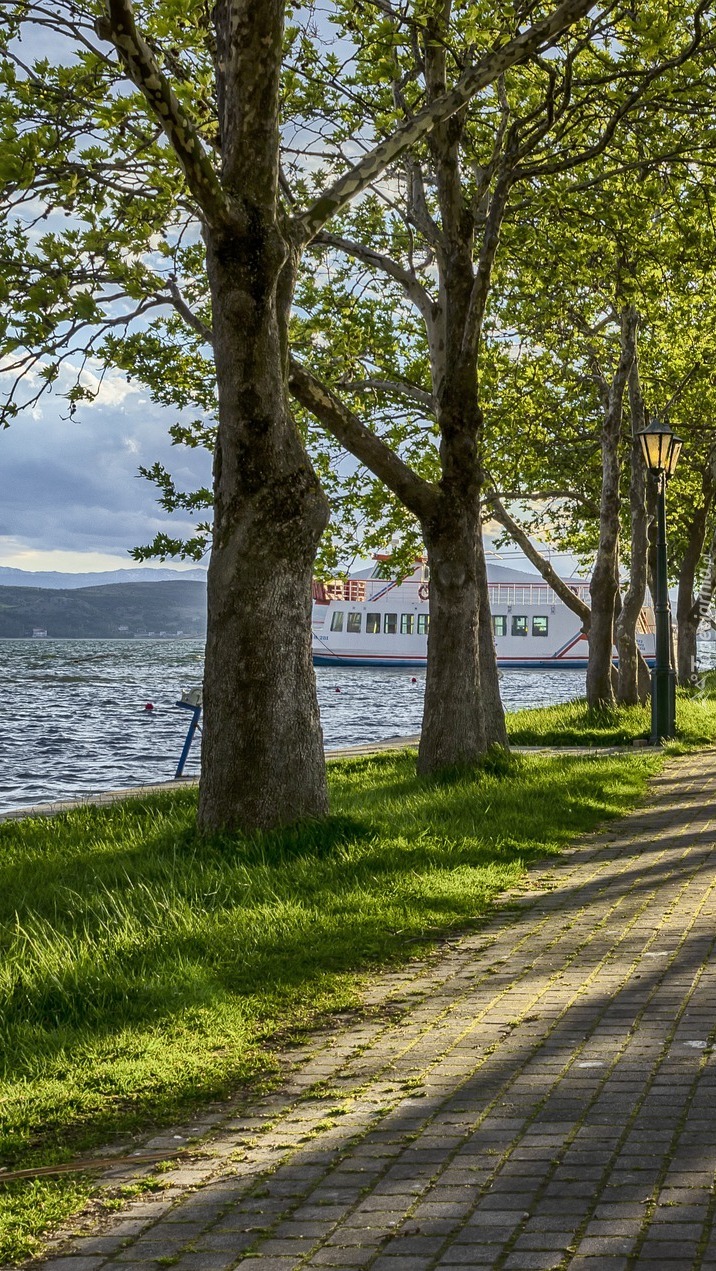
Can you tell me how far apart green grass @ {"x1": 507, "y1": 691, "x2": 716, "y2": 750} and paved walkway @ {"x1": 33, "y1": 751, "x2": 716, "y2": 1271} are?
1236cm

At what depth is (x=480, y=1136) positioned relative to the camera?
427 cm

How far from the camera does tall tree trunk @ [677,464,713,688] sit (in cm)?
3222

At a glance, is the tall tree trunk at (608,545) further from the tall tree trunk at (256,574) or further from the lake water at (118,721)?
the tall tree trunk at (256,574)

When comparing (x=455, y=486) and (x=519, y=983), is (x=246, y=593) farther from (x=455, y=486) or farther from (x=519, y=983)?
(x=455, y=486)

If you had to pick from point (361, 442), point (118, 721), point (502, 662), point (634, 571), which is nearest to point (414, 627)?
point (502, 662)

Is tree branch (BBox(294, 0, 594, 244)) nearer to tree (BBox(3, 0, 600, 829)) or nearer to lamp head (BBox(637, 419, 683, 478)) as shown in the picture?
tree (BBox(3, 0, 600, 829))

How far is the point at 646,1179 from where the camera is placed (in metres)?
3.84

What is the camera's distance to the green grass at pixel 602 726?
20.4 meters

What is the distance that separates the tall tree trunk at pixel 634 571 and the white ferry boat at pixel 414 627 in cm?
7225

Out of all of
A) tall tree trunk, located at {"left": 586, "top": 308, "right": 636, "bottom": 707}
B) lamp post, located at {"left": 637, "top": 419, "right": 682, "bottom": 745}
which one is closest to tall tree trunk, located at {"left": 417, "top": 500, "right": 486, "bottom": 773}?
lamp post, located at {"left": 637, "top": 419, "right": 682, "bottom": 745}

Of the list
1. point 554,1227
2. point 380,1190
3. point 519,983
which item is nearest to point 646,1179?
point 554,1227

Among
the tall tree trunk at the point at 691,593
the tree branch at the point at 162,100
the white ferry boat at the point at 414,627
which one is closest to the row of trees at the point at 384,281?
the tree branch at the point at 162,100

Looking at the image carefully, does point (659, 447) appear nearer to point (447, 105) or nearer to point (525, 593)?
point (447, 105)

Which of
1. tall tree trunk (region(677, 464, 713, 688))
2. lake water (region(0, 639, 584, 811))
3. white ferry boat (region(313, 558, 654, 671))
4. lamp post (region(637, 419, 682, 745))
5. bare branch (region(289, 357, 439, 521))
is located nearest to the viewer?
bare branch (region(289, 357, 439, 521))
